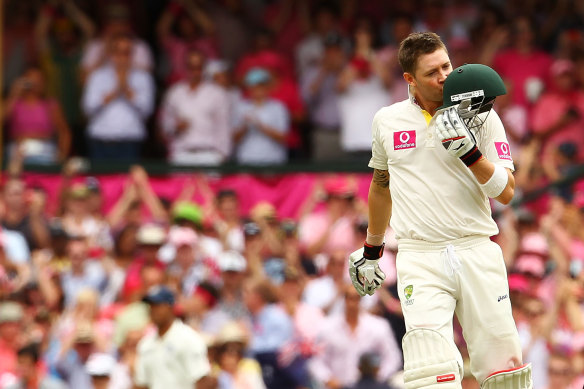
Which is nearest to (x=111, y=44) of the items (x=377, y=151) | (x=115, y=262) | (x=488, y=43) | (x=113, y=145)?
(x=113, y=145)

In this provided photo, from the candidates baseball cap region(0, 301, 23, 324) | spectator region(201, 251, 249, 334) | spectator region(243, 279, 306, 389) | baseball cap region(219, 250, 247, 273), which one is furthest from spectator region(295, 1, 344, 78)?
baseball cap region(0, 301, 23, 324)

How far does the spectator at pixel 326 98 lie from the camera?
14.7m

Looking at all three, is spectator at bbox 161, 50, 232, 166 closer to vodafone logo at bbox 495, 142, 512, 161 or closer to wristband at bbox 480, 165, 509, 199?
vodafone logo at bbox 495, 142, 512, 161

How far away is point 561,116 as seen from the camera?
1394 centimetres

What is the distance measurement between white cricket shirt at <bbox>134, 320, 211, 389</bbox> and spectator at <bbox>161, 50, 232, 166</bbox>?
4474 millimetres

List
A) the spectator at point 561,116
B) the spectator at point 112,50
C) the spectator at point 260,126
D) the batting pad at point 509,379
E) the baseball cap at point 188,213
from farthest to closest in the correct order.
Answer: the spectator at point 112,50 → the spectator at point 260,126 → the spectator at point 561,116 → the baseball cap at point 188,213 → the batting pad at point 509,379

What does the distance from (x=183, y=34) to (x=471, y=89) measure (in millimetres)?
9497

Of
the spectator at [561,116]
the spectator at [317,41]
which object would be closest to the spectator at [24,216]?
the spectator at [317,41]

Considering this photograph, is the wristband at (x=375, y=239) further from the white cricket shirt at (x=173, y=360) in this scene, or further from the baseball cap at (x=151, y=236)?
the baseball cap at (x=151, y=236)

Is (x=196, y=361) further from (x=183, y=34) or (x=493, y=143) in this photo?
(x=183, y=34)

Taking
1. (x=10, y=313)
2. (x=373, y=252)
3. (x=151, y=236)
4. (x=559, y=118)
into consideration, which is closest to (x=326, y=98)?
(x=559, y=118)

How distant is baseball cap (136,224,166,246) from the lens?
12.1 meters

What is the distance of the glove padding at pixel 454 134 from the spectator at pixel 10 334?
6.03 m

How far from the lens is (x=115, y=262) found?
12586mm
